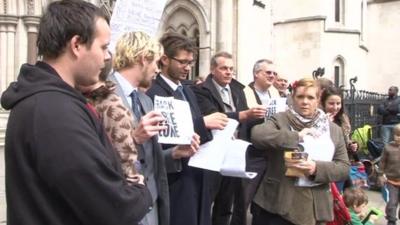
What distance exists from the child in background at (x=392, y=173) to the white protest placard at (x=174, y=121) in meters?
4.66

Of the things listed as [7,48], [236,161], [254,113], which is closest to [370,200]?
[254,113]

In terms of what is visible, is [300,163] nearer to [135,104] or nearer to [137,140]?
[135,104]

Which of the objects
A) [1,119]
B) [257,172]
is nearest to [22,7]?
[1,119]

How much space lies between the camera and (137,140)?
2588 mm

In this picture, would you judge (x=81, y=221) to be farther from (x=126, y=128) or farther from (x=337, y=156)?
(x=337, y=156)

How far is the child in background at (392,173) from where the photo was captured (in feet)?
23.0

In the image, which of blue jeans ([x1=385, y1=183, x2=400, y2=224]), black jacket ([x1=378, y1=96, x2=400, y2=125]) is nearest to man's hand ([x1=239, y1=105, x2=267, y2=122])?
blue jeans ([x1=385, y1=183, x2=400, y2=224])

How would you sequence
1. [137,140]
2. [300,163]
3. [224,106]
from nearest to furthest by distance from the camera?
1. [137,140]
2. [300,163]
3. [224,106]

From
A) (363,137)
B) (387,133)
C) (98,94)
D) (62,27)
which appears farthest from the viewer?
(387,133)

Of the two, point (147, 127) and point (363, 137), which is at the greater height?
point (147, 127)

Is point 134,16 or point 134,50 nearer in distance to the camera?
point 134,50

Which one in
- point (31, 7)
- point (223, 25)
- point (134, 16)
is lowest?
point (134, 16)

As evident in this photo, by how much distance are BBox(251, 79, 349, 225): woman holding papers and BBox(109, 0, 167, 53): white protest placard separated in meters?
1.15

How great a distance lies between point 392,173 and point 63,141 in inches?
250
